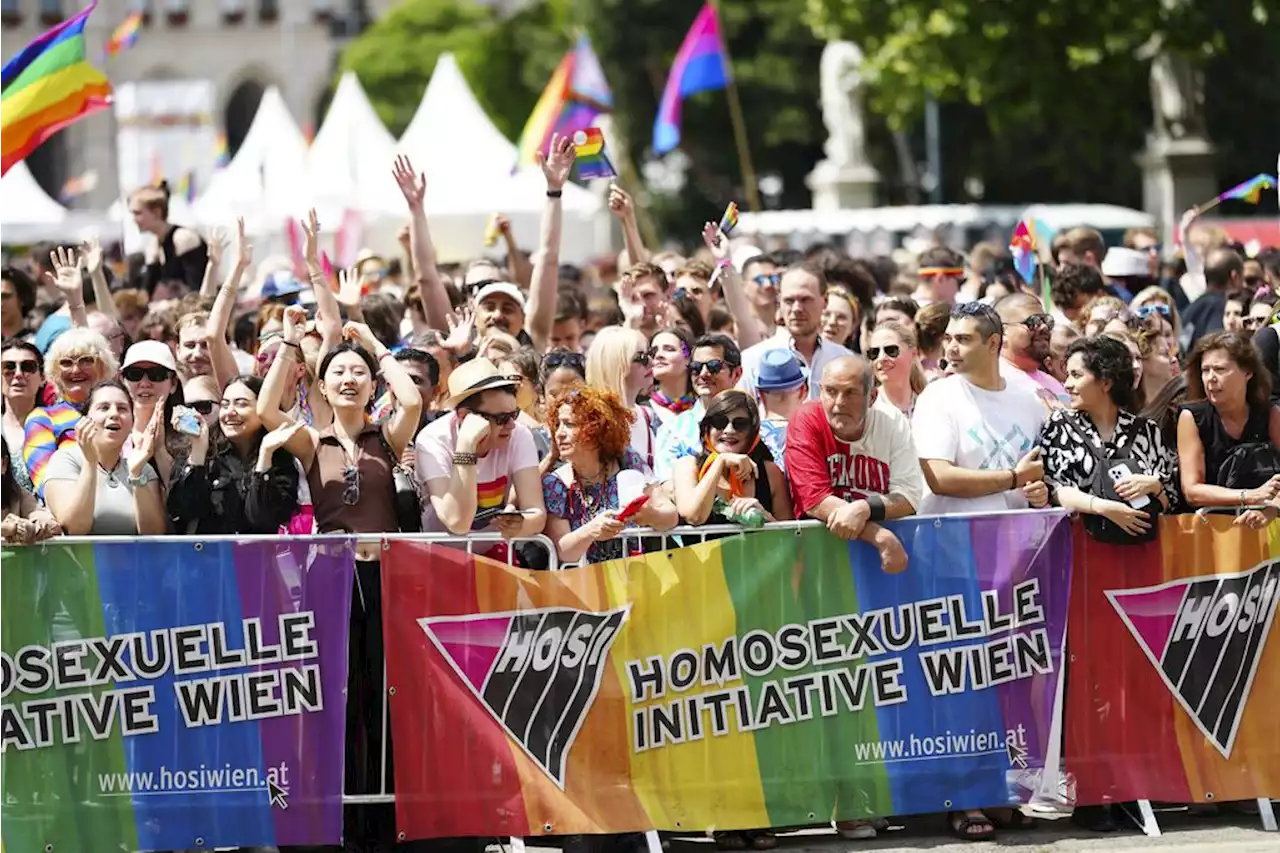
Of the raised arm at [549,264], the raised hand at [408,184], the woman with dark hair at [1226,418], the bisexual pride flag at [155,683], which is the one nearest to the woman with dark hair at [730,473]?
the bisexual pride flag at [155,683]

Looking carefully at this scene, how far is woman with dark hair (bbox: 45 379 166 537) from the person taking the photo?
8.20m

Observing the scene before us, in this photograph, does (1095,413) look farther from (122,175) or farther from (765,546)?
(122,175)

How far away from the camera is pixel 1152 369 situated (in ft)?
35.5

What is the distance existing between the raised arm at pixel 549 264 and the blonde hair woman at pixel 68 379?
2772 mm

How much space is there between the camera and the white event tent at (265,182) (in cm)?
2709

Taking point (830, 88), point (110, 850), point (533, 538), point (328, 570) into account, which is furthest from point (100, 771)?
point (830, 88)

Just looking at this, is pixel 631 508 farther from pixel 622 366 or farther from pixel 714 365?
pixel 622 366

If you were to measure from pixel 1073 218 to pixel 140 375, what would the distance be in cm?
3090

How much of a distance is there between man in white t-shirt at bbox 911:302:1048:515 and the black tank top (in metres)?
0.59

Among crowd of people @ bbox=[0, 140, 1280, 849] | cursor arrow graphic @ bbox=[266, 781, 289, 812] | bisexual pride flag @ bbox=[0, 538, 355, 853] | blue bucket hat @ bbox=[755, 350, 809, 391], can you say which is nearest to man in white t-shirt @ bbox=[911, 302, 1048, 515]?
crowd of people @ bbox=[0, 140, 1280, 849]

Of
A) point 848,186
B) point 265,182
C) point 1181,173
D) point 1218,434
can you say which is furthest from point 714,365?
point 848,186

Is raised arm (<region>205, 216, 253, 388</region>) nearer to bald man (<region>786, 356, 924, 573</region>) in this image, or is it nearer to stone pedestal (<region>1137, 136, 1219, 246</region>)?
bald man (<region>786, 356, 924, 573</region>)

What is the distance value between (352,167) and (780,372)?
18.1m

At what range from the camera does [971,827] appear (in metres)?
8.74
